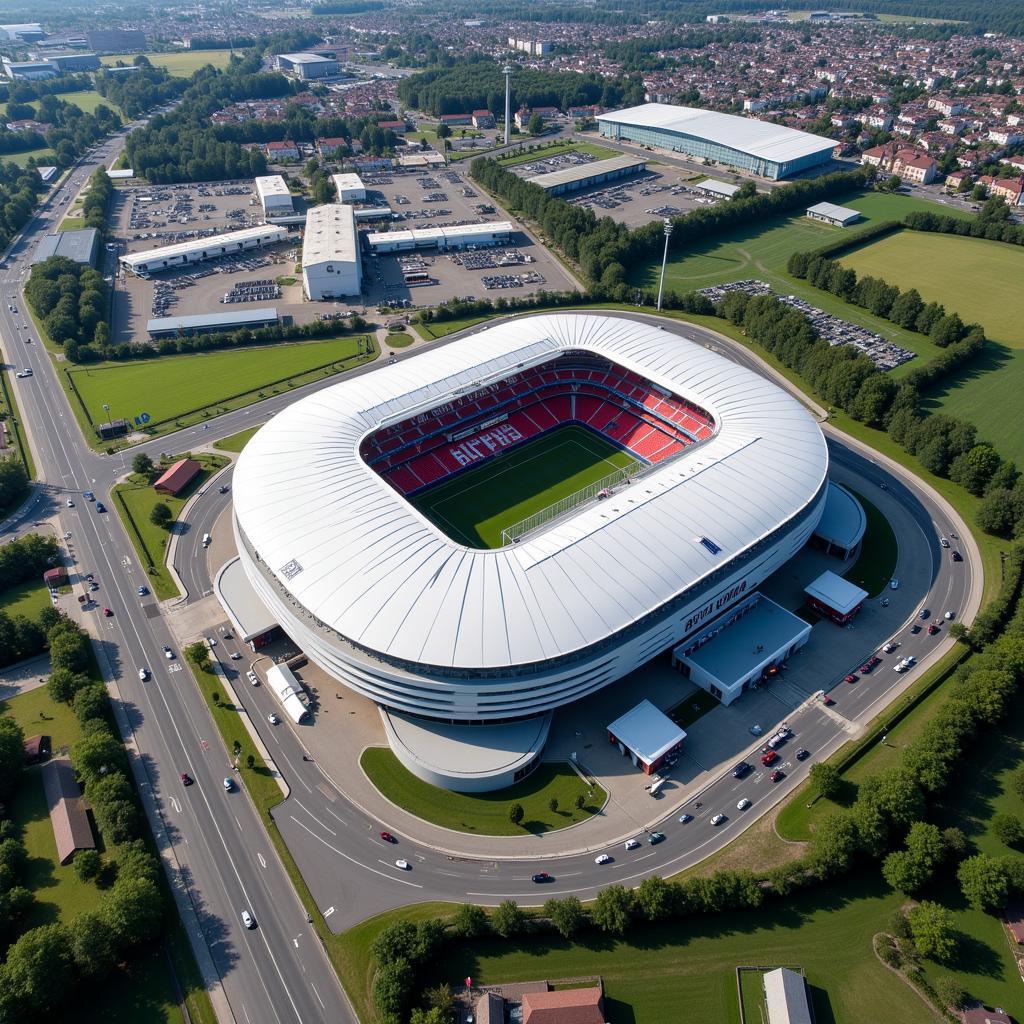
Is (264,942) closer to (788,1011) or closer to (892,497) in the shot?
(788,1011)

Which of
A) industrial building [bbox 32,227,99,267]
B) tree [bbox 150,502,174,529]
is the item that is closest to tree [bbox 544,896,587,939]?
tree [bbox 150,502,174,529]

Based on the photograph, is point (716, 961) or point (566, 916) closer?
point (566, 916)

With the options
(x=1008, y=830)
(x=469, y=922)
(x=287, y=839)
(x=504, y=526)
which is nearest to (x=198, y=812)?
(x=287, y=839)

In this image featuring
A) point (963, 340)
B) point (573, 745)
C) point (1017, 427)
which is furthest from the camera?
point (963, 340)

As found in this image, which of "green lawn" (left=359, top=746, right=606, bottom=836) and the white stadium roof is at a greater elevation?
the white stadium roof

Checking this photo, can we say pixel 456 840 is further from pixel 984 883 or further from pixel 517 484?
pixel 517 484

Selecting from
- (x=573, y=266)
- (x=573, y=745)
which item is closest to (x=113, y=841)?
(x=573, y=745)

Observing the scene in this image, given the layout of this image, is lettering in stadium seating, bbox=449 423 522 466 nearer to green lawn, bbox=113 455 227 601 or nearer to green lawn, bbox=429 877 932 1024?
green lawn, bbox=113 455 227 601
